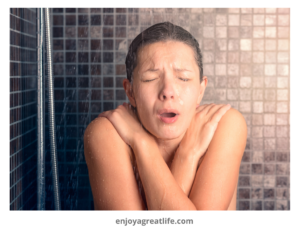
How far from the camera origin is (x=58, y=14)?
2.58ft

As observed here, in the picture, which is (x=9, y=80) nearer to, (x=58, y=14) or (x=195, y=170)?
(x=58, y=14)

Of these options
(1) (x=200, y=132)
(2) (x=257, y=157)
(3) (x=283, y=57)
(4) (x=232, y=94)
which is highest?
(3) (x=283, y=57)

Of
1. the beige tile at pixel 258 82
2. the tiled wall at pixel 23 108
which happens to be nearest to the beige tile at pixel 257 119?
the beige tile at pixel 258 82

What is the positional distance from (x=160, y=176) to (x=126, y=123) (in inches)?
6.3

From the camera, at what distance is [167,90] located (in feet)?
2.03

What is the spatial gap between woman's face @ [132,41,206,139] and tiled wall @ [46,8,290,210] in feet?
0.61

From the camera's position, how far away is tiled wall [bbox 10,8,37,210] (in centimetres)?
69

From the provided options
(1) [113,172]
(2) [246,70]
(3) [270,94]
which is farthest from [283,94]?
(1) [113,172]

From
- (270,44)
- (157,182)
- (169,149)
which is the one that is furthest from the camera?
(270,44)

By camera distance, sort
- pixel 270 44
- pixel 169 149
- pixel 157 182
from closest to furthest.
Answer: pixel 157 182, pixel 169 149, pixel 270 44

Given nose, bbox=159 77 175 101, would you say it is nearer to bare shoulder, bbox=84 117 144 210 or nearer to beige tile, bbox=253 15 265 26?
bare shoulder, bbox=84 117 144 210

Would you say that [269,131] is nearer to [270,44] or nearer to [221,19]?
[270,44]
